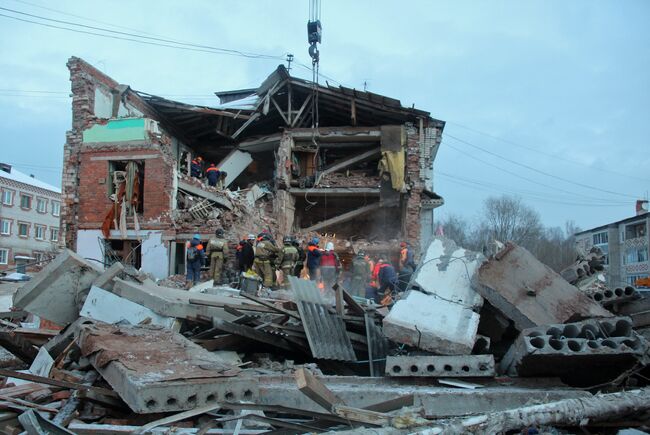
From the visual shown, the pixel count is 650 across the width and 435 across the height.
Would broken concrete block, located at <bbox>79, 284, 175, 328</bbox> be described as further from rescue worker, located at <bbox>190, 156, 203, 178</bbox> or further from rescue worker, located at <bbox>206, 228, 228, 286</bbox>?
rescue worker, located at <bbox>190, 156, 203, 178</bbox>

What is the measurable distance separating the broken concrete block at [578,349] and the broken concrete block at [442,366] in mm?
276

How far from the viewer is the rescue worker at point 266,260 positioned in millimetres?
11875

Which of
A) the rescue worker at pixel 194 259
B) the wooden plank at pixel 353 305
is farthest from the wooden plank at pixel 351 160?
the wooden plank at pixel 353 305

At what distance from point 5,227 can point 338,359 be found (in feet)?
157

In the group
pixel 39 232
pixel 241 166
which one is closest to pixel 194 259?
pixel 241 166

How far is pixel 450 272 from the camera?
18.7 ft

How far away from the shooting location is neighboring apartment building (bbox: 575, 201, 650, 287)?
4172cm

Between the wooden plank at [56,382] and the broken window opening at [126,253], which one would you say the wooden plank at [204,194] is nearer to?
the broken window opening at [126,253]

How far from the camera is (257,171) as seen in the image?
2200 cm

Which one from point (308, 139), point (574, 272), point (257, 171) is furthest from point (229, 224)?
point (574, 272)

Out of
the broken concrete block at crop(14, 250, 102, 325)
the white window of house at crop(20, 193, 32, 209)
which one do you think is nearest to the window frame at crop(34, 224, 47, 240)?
the white window of house at crop(20, 193, 32, 209)

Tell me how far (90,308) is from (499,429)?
4810mm

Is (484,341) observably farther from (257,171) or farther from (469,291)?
(257,171)

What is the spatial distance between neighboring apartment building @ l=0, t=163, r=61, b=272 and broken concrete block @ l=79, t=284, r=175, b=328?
133 feet
